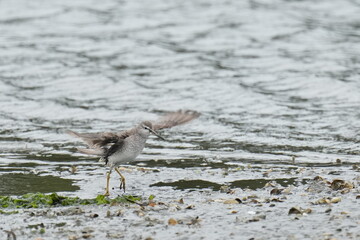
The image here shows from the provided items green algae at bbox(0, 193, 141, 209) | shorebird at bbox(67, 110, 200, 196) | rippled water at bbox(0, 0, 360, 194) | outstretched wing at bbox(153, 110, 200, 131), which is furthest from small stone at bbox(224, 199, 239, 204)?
rippled water at bbox(0, 0, 360, 194)

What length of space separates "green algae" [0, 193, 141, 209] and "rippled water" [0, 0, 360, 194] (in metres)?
0.87

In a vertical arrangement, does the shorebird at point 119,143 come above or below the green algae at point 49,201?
above

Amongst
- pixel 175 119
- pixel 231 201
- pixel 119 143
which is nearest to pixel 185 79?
pixel 175 119

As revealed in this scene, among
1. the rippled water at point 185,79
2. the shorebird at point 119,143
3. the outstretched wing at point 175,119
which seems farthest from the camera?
the rippled water at point 185,79

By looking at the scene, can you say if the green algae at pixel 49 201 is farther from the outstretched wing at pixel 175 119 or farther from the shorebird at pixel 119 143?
the outstretched wing at pixel 175 119

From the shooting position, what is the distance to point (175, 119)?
11.1 m

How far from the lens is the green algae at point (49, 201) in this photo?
31.2 feet

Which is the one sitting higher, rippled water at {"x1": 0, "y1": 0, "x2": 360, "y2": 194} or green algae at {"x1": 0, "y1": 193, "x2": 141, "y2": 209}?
green algae at {"x1": 0, "y1": 193, "x2": 141, "y2": 209}

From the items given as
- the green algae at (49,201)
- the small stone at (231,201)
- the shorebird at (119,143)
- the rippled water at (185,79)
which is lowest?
the rippled water at (185,79)

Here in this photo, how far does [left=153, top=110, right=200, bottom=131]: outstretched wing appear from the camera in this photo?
429 inches

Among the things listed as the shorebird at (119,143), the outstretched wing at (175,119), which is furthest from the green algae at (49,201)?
the outstretched wing at (175,119)

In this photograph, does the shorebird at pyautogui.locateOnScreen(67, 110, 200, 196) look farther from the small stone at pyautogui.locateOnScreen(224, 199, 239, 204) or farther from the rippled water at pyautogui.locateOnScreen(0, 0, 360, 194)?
the small stone at pyautogui.locateOnScreen(224, 199, 239, 204)

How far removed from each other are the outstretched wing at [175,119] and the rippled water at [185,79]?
1339 millimetres

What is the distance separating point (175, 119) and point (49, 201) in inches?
89.9
